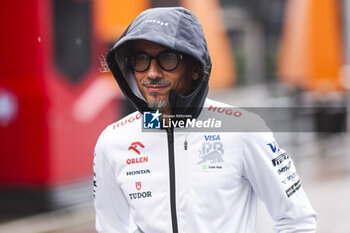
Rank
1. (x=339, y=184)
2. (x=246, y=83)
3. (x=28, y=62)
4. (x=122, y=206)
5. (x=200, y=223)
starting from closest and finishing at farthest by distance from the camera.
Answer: (x=200, y=223), (x=122, y=206), (x=28, y=62), (x=339, y=184), (x=246, y=83)

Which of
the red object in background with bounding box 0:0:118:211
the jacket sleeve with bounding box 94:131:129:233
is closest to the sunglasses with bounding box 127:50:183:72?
the jacket sleeve with bounding box 94:131:129:233

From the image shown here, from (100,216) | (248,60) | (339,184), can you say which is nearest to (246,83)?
(248,60)

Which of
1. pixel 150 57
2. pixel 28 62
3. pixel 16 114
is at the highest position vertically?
pixel 150 57

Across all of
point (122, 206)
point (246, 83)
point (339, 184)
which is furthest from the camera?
point (246, 83)

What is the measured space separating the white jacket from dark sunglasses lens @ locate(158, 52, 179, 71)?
230 millimetres

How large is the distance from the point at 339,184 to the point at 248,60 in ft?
15.3

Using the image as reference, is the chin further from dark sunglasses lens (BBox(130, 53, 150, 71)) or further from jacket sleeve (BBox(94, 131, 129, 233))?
jacket sleeve (BBox(94, 131, 129, 233))

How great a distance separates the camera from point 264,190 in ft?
7.91

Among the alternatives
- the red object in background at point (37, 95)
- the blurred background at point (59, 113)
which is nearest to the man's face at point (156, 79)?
the blurred background at point (59, 113)

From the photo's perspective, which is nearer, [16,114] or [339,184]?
[16,114]

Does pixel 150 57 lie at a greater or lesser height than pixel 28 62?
greater

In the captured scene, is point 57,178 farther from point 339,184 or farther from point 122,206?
point 122,206

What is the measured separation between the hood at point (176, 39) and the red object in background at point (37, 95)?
608 cm

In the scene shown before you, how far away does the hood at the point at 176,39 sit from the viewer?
2.35m
